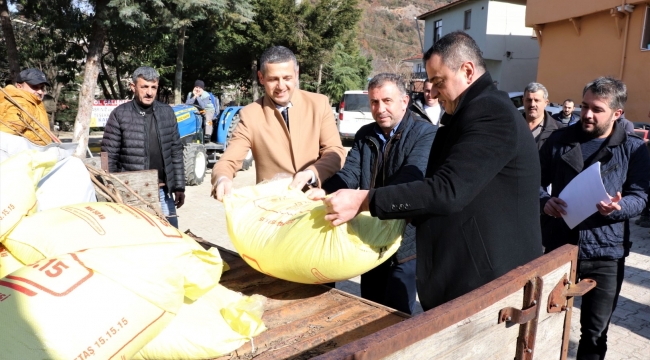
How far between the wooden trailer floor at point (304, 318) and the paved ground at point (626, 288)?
7.04 feet

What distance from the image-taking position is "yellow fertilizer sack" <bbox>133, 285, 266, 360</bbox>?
5.24ft

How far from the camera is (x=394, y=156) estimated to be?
2.63 m

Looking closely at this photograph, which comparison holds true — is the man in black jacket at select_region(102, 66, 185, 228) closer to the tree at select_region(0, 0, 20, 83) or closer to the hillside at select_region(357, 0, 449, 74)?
the tree at select_region(0, 0, 20, 83)

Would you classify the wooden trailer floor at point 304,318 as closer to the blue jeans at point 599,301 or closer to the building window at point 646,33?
the blue jeans at point 599,301

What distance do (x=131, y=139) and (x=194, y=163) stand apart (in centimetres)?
484

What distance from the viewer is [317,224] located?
77.5 inches

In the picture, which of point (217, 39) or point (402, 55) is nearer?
point (217, 39)

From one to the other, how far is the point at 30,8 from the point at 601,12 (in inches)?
605

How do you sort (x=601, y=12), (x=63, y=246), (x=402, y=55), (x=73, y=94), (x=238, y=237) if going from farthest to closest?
(x=402, y=55) → (x=73, y=94) → (x=601, y=12) → (x=238, y=237) → (x=63, y=246)

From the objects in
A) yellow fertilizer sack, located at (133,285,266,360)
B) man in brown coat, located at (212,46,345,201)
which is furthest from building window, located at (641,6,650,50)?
yellow fertilizer sack, located at (133,285,266,360)

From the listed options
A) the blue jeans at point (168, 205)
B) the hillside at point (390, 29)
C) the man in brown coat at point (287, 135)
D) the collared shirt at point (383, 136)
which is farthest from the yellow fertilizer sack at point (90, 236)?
the hillside at point (390, 29)

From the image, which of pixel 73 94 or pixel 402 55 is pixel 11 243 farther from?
pixel 402 55

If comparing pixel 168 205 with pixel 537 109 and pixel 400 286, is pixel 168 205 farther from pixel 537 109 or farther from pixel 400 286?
pixel 537 109

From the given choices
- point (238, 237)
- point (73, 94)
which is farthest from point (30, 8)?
point (238, 237)
